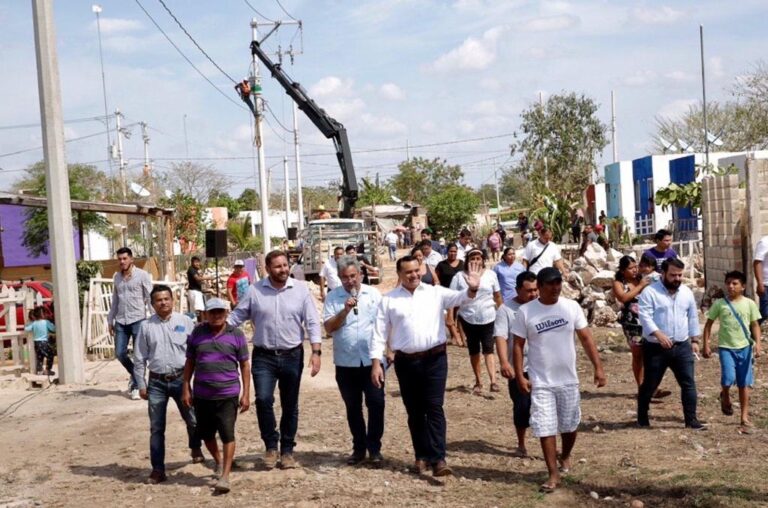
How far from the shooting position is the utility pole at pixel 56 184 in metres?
12.4

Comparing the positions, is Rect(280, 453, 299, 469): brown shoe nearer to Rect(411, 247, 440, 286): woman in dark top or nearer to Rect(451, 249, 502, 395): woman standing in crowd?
Rect(451, 249, 502, 395): woman standing in crowd

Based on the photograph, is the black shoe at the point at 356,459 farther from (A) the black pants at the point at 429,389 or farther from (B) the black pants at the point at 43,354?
(B) the black pants at the point at 43,354

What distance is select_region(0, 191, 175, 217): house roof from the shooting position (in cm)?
1706

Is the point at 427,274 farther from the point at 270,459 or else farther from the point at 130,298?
the point at 270,459

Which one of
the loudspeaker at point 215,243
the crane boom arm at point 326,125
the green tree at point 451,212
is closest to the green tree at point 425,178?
the green tree at point 451,212

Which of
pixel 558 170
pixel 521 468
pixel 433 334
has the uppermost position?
pixel 558 170

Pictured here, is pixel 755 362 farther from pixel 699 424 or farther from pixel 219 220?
pixel 219 220

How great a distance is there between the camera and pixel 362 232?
103ft

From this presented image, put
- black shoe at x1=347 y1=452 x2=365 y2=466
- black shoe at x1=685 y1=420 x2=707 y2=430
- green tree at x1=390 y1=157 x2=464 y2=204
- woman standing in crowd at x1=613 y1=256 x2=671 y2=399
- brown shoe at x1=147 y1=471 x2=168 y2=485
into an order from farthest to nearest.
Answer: green tree at x1=390 y1=157 x2=464 y2=204
woman standing in crowd at x1=613 y1=256 x2=671 y2=399
black shoe at x1=685 y1=420 x2=707 y2=430
black shoe at x1=347 y1=452 x2=365 y2=466
brown shoe at x1=147 y1=471 x2=168 y2=485

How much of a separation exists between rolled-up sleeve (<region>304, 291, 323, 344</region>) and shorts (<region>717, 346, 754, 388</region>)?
151 inches

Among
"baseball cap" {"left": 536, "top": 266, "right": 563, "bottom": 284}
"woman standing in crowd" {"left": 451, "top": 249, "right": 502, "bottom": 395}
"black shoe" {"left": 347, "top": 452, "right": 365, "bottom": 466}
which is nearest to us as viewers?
"baseball cap" {"left": 536, "top": 266, "right": 563, "bottom": 284}

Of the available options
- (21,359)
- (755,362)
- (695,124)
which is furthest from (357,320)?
(695,124)

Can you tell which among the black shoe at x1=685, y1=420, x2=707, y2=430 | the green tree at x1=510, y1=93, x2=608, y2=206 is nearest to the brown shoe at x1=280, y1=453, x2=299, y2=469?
the black shoe at x1=685, y1=420, x2=707, y2=430

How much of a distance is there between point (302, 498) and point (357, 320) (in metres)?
1.48
